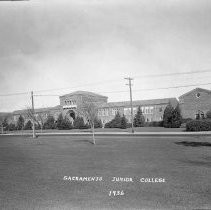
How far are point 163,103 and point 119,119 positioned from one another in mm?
11111

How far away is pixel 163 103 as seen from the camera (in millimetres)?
65125

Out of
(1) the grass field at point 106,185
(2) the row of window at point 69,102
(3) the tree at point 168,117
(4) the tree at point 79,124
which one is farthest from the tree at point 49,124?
(1) the grass field at point 106,185

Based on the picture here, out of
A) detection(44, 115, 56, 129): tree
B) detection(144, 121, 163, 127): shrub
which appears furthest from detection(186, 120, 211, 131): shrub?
detection(44, 115, 56, 129): tree

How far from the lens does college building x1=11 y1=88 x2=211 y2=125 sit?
2259 inches

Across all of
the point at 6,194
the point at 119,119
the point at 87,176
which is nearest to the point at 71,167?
the point at 87,176

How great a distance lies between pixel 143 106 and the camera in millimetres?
68375

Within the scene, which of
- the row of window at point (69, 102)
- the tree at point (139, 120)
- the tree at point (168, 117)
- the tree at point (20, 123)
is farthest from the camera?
the tree at point (20, 123)

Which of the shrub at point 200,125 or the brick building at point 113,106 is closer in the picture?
the shrub at point 200,125

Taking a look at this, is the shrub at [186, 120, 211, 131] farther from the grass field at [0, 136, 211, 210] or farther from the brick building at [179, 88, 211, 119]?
the grass field at [0, 136, 211, 210]

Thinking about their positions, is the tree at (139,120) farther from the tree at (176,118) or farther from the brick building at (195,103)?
the tree at (176,118)

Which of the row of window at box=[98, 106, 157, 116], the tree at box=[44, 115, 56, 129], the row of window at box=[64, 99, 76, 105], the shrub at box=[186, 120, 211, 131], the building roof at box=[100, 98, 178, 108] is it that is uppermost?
the row of window at box=[64, 99, 76, 105]

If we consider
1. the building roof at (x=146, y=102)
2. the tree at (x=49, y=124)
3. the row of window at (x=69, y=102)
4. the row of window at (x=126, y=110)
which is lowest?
the tree at (x=49, y=124)

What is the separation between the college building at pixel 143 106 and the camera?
5738 centimetres

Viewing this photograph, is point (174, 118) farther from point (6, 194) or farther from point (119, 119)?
point (6, 194)
